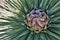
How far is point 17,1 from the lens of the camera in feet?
6.15

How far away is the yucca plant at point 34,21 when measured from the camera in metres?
1.76

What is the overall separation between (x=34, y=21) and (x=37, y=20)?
2 cm

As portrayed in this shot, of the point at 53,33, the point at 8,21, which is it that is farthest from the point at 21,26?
the point at 53,33

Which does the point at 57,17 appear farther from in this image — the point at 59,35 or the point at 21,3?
the point at 21,3

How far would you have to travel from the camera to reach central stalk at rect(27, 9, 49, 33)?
174 cm

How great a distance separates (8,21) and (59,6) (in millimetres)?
370

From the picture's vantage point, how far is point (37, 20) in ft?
5.70

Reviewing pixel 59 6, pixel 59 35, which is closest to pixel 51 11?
pixel 59 6

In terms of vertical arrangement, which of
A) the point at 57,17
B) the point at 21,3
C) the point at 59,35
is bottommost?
the point at 59,35

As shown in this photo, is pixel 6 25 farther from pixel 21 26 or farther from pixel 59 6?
pixel 59 6

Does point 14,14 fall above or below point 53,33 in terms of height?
above

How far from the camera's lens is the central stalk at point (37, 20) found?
1.74 metres

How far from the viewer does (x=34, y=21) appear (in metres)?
1.74

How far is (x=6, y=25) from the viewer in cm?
181
